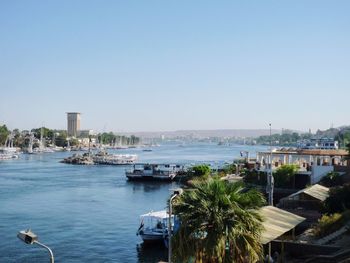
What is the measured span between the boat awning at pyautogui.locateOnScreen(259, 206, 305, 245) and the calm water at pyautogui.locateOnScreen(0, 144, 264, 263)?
12539 millimetres

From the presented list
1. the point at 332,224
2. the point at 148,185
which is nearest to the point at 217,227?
the point at 332,224

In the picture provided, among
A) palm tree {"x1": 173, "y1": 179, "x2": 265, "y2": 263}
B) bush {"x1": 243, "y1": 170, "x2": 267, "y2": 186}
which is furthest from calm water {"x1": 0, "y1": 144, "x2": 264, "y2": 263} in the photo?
palm tree {"x1": 173, "y1": 179, "x2": 265, "y2": 263}

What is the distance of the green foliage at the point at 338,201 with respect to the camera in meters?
27.1

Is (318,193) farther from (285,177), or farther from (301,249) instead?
(285,177)

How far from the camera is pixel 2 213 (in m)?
45.7

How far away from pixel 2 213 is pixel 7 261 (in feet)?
60.1

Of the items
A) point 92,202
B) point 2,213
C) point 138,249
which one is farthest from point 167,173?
point 138,249

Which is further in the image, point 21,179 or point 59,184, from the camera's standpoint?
point 21,179

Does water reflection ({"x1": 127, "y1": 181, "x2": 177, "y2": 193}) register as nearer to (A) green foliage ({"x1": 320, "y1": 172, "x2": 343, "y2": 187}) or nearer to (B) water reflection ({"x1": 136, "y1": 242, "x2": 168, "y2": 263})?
(A) green foliage ({"x1": 320, "y1": 172, "x2": 343, "y2": 187})

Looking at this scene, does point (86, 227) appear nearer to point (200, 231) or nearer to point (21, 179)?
point (200, 231)

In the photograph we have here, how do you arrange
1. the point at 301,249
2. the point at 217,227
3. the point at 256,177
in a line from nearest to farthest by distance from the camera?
the point at 217,227, the point at 301,249, the point at 256,177

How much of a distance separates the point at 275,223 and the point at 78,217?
29.4m

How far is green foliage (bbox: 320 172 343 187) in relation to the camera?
40812 millimetres

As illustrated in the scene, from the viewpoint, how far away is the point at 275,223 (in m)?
17.4
